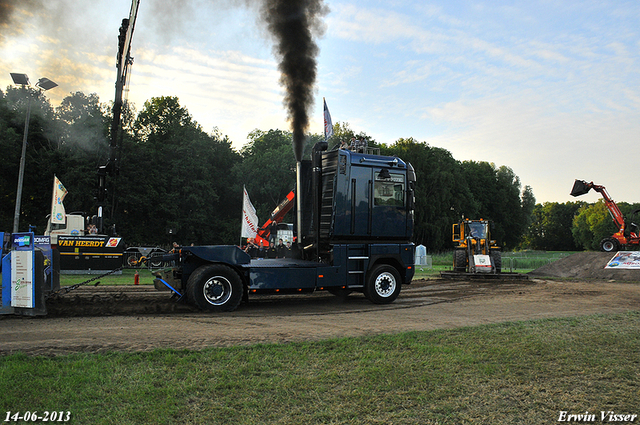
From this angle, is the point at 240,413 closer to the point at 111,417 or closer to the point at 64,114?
the point at 111,417


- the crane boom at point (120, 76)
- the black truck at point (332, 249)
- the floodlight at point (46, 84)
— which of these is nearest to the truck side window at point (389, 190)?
the black truck at point (332, 249)

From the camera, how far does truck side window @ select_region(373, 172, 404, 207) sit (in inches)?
438

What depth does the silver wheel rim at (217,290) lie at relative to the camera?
956cm

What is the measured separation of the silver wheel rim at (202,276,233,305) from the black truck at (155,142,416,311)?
21mm

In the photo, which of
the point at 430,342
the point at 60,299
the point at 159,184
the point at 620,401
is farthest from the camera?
the point at 159,184

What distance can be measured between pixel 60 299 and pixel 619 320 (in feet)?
38.6

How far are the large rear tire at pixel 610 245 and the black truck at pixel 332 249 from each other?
1944 centimetres

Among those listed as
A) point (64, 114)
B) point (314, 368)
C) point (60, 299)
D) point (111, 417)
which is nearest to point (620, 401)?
point (314, 368)

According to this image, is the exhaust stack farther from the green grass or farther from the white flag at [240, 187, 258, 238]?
the white flag at [240, 187, 258, 238]

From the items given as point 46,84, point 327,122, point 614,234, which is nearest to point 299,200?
point 327,122

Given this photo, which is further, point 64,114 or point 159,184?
point 159,184

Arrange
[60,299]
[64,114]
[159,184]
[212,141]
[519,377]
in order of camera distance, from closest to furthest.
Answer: [519,377]
[60,299]
[64,114]
[159,184]
[212,141]

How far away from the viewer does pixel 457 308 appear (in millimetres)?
10945

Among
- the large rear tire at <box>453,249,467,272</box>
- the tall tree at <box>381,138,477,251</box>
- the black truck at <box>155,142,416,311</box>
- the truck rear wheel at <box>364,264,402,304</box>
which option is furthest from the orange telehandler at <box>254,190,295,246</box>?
the tall tree at <box>381,138,477,251</box>
